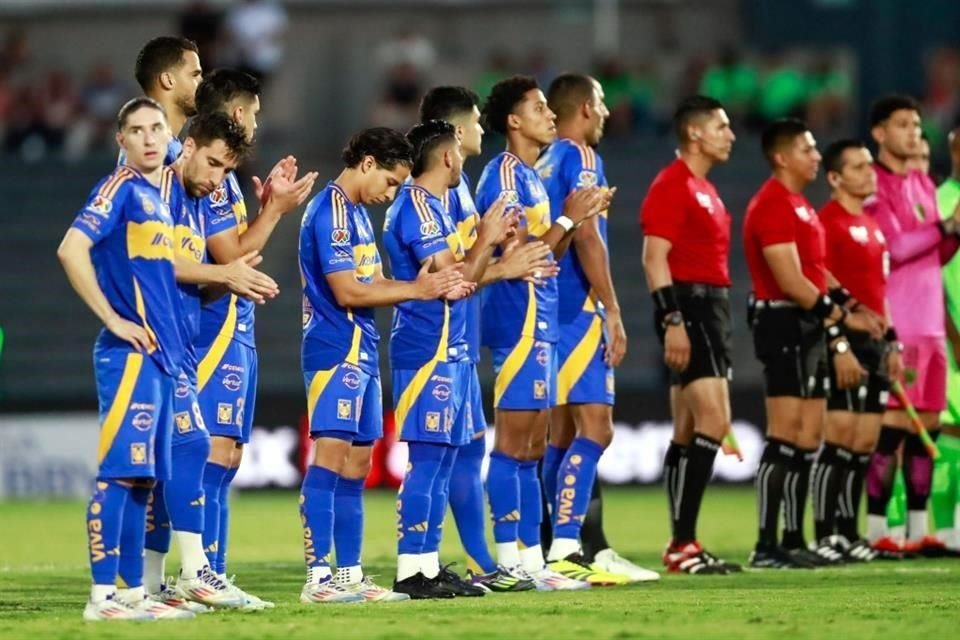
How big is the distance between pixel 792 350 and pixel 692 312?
89 cm

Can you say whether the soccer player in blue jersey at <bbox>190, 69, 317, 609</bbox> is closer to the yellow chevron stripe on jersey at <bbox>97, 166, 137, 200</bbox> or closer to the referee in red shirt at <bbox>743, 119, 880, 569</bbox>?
the yellow chevron stripe on jersey at <bbox>97, 166, 137, 200</bbox>

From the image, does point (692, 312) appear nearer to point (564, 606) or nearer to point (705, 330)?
point (705, 330)

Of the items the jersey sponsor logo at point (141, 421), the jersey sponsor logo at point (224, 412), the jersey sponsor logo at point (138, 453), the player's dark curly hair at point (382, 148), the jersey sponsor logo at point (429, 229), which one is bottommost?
the jersey sponsor logo at point (138, 453)

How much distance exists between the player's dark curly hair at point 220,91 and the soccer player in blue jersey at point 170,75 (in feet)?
0.14

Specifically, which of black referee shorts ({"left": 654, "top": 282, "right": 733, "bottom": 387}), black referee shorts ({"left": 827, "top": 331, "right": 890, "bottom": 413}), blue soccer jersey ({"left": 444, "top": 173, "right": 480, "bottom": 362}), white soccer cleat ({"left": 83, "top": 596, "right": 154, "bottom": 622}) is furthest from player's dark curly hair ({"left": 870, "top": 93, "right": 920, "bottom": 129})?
white soccer cleat ({"left": 83, "top": 596, "right": 154, "bottom": 622})

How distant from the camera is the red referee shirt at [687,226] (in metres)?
11.6

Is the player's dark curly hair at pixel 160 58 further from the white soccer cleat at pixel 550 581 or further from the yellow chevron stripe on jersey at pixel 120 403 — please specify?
the white soccer cleat at pixel 550 581

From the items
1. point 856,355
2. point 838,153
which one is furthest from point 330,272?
point 838,153

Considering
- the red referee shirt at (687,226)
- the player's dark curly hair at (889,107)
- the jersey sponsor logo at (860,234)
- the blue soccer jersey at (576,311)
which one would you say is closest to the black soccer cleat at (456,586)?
the blue soccer jersey at (576,311)

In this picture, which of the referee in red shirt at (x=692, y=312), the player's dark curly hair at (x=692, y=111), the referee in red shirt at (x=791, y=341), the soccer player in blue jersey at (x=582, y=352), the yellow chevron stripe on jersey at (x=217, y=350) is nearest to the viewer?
the yellow chevron stripe on jersey at (x=217, y=350)

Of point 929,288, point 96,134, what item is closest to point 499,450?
point 929,288

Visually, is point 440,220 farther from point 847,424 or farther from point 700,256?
point 847,424

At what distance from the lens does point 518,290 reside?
10.6 meters

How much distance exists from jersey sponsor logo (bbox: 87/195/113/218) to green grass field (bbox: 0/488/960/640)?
168 centimetres
